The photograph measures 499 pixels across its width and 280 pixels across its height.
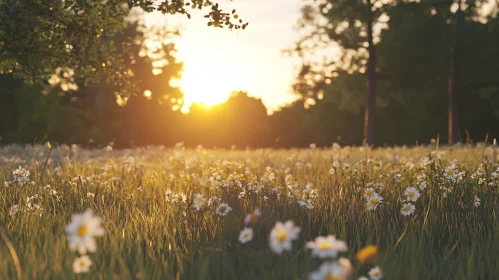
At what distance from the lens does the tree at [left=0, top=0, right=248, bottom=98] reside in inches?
300

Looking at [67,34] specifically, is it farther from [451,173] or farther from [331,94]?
[331,94]

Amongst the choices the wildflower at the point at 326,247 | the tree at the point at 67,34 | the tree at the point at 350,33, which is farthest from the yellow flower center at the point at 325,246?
the tree at the point at 350,33

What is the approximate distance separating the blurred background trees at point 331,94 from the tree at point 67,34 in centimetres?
13

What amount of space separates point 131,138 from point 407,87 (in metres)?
23.8

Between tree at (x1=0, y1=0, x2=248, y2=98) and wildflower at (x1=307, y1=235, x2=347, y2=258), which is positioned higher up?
tree at (x1=0, y1=0, x2=248, y2=98)

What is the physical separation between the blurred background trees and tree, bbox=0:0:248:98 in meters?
0.13

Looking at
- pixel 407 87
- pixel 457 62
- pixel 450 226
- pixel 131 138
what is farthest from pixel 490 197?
pixel 131 138

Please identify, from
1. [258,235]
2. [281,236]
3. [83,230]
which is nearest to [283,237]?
[281,236]

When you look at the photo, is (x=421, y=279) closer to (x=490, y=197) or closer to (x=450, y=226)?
(x=450, y=226)

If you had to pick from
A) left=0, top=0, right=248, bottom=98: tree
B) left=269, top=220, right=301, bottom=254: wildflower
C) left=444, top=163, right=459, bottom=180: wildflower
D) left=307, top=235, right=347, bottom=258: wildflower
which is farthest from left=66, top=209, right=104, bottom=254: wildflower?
left=0, top=0, right=248, bottom=98: tree

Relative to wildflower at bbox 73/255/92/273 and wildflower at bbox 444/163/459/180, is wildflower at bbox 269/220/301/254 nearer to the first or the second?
wildflower at bbox 73/255/92/273

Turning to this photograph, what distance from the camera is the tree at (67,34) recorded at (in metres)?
7.63

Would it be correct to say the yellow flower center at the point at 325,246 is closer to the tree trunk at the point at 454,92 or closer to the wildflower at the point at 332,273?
the wildflower at the point at 332,273

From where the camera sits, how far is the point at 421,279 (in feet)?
9.63
